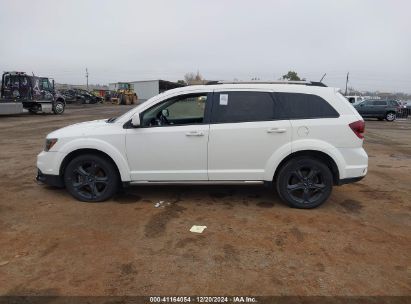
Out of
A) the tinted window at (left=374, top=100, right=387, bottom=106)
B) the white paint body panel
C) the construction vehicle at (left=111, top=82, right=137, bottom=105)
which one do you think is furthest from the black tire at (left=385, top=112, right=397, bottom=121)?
the construction vehicle at (left=111, top=82, right=137, bottom=105)

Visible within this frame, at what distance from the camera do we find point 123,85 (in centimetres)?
6025

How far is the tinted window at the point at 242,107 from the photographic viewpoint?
528cm

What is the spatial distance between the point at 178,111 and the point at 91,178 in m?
1.69

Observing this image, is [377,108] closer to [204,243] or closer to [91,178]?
[91,178]

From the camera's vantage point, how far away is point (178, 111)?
19.4 feet

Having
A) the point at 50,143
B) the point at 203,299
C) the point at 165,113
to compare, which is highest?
the point at 165,113

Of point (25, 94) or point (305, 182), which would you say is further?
point (25, 94)

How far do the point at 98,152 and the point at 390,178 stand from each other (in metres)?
5.62

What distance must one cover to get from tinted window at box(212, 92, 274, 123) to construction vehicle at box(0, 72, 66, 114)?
71.1 feet

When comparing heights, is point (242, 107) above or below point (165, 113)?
above

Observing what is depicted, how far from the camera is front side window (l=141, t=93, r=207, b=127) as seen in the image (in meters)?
5.42

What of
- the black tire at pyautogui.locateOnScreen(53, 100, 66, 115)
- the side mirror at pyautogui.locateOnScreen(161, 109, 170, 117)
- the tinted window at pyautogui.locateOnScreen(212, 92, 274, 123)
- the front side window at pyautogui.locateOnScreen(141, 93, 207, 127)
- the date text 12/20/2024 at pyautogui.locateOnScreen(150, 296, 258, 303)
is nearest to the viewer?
the date text 12/20/2024 at pyautogui.locateOnScreen(150, 296, 258, 303)

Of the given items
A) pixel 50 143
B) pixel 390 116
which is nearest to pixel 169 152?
pixel 50 143

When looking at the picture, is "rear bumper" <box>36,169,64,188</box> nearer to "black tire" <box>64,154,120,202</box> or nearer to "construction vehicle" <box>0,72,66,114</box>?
"black tire" <box>64,154,120,202</box>
